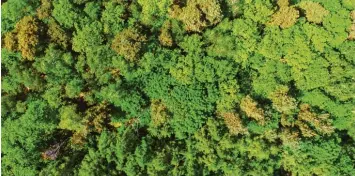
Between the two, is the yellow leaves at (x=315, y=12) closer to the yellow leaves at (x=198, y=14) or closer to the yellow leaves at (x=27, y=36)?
the yellow leaves at (x=198, y=14)

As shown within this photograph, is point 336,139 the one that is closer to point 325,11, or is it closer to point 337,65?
point 337,65

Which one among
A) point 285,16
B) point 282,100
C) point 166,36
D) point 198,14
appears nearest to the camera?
point 198,14

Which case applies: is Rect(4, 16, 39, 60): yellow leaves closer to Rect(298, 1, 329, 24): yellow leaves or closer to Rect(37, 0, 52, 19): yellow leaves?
Rect(37, 0, 52, 19): yellow leaves

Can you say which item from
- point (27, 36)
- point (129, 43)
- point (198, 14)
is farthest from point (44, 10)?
point (198, 14)

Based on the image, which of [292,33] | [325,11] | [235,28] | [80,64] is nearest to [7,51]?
[80,64]

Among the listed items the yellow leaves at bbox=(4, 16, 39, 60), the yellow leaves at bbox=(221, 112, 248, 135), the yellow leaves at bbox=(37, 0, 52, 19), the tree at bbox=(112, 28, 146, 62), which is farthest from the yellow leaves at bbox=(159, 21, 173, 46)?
the yellow leaves at bbox=(4, 16, 39, 60)

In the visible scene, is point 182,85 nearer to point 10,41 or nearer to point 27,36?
point 27,36
